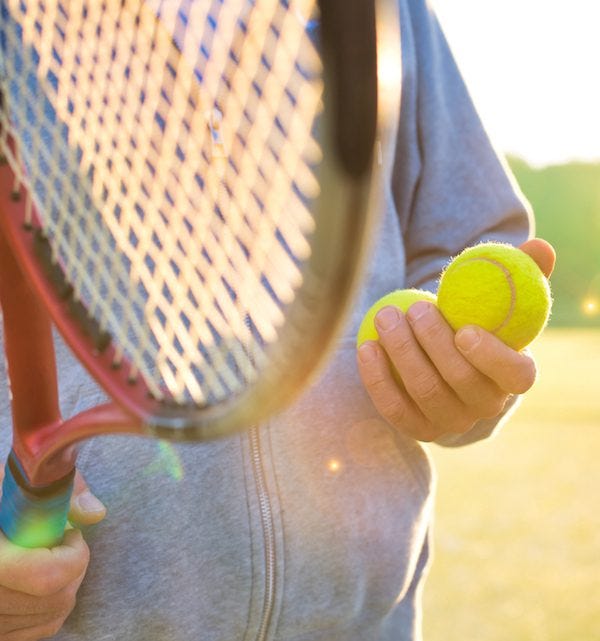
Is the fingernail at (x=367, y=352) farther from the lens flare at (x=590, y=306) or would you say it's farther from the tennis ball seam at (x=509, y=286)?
the lens flare at (x=590, y=306)

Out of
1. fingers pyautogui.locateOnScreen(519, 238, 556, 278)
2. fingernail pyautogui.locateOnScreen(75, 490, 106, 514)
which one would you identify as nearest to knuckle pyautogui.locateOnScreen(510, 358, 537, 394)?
fingers pyautogui.locateOnScreen(519, 238, 556, 278)

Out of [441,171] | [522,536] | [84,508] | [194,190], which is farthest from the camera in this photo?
[522,536]

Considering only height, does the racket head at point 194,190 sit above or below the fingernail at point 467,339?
above

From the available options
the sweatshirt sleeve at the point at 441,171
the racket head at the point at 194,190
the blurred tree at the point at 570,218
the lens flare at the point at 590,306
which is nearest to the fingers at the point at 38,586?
the racket head at the point at 194,190

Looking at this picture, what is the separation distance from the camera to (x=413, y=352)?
0.91 meters

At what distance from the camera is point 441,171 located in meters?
1.28

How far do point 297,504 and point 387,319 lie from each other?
Result: 29 centimetres

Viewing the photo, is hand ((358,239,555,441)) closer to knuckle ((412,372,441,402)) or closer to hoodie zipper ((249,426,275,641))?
knuckle ((412,372,441,402))

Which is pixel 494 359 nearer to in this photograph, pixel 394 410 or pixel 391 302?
pixel 394 410

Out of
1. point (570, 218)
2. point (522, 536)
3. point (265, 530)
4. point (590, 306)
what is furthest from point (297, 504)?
point (570, 218)

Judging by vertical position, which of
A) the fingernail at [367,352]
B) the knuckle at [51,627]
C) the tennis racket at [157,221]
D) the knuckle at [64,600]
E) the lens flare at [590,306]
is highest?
the tennis racket at [157,221]

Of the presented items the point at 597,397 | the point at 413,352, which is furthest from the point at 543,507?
the point at 413,352

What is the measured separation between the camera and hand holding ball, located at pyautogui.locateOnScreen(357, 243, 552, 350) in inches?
42.7

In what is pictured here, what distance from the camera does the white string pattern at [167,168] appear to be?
634 mm
